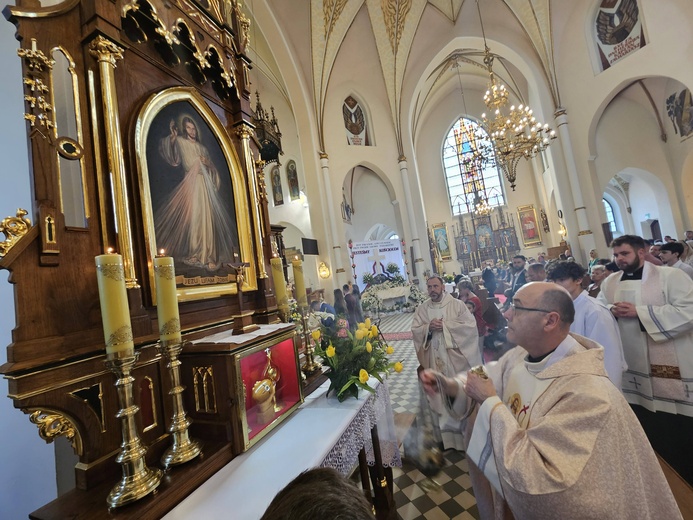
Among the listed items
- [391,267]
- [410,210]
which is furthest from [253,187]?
[410,210]

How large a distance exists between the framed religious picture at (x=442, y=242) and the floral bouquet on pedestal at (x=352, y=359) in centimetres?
1912

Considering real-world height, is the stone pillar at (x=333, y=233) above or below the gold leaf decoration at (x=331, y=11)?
below

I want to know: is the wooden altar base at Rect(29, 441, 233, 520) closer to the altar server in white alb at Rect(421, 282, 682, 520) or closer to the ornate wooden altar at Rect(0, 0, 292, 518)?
the ornate wooden altar at Rect(0, 0, 292, 518)

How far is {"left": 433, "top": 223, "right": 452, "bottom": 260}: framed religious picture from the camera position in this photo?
20.5 m

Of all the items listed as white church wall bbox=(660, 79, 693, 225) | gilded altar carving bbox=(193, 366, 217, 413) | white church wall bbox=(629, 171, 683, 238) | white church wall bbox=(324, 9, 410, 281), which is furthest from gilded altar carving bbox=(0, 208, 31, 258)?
white church wall bbox=(629, 171, 683, 238)

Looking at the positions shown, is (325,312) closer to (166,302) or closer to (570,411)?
(166,302)

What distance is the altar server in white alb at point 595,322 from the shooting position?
2.68 meters

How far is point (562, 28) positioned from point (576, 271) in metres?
11.5

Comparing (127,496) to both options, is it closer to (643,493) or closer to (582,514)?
(582,514)

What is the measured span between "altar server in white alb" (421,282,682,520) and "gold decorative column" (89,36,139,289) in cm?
194

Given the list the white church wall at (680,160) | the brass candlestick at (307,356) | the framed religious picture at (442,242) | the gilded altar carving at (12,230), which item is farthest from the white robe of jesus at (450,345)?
the framed religious picture at (442,242)

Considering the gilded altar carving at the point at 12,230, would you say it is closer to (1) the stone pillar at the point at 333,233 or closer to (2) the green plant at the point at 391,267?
(1) the stone pillar at the point at 333,233

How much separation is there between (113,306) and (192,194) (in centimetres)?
115

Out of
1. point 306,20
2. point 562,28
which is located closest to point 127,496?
point 306,20
